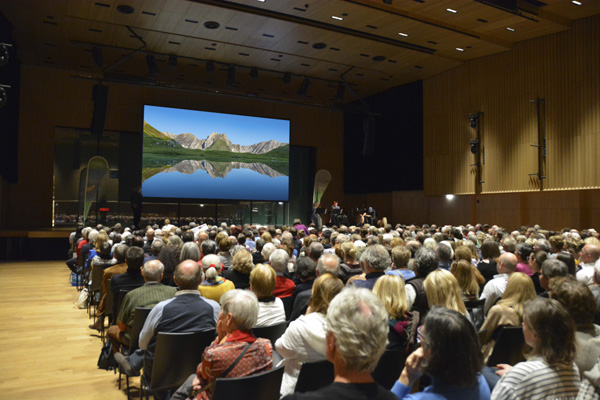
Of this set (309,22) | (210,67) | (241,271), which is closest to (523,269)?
(241,271)

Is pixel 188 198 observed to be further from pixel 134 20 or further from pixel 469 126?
pixel 469 126

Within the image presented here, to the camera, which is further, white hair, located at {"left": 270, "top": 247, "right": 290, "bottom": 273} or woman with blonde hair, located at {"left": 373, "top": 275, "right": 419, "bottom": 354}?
white hair, located at {"left": 270, "top": 247, "right": 290, "bottom": 273}

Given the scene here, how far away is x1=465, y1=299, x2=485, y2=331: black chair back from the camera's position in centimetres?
374

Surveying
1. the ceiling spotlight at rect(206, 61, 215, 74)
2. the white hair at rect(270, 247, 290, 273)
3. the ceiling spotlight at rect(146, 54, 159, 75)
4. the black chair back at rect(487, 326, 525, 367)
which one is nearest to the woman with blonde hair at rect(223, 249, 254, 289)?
the white hair at rect(270, 247, 290, 273)

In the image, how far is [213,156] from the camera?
705 inches

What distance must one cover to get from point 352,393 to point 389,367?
48.0 inches

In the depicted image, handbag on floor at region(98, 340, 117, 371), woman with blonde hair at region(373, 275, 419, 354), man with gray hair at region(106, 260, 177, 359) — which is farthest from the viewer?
handbag on floor at region(98, 340, 117, 371)

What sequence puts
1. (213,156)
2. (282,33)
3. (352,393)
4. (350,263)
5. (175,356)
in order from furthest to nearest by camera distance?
(213,156) → (282,33) → (350,263) → (175,356) → (352,393)

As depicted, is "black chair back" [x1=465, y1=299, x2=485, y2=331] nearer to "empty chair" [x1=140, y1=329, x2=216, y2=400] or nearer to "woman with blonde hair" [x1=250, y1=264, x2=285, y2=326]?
"woman with blonde hair" [x1=250, y1=264, x2=285, y2=326]

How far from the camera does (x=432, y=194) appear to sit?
1711 cm

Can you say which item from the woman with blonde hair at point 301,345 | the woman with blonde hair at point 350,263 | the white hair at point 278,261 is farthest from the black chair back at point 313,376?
the woman with blonde hair at point 350,263

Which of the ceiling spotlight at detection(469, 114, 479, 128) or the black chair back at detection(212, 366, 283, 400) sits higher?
the ceiling spotlight at detection(469, 114, 479, 128)

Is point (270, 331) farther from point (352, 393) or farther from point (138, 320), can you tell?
point (352, 393)

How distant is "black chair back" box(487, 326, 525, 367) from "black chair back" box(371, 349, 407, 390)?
2.38 feet
